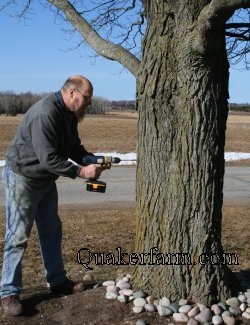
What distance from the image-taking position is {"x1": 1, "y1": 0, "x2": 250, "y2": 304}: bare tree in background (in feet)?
11.9

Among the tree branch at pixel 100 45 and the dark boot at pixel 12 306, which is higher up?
the tree branch at pixel 100 45

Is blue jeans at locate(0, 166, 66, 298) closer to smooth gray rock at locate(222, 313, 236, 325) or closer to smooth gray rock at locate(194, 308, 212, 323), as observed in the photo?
smooth gray rock at locate(194, 308, 212, 323)

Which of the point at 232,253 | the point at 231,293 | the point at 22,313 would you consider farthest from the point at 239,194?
the point at 22,313

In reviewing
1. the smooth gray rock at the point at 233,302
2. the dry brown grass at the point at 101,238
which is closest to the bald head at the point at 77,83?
the dry brown grass at the point at 101,238

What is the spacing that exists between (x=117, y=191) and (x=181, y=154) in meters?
7.07

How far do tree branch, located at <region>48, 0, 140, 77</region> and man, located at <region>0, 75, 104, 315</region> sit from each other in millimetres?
607

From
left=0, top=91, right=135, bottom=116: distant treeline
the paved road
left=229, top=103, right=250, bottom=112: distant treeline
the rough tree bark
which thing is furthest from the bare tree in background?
left=229, top=103, right=250, bottom=112: distant treeline

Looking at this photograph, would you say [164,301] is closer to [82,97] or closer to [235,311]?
[235,311]

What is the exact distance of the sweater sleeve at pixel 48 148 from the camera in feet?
11.6

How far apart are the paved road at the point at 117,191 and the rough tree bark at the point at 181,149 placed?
547cm

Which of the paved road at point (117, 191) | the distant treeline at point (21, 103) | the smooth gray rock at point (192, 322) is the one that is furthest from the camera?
the distant treeline at point (21, 103)

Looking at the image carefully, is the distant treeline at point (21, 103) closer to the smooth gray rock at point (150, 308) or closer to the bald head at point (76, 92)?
the bald head at point (76, 92)

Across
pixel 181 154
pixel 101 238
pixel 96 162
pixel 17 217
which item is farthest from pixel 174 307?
pixel 101 238

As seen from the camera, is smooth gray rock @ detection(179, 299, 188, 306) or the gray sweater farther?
smooth gray rock @ detection(179, 299, 188, 306)
